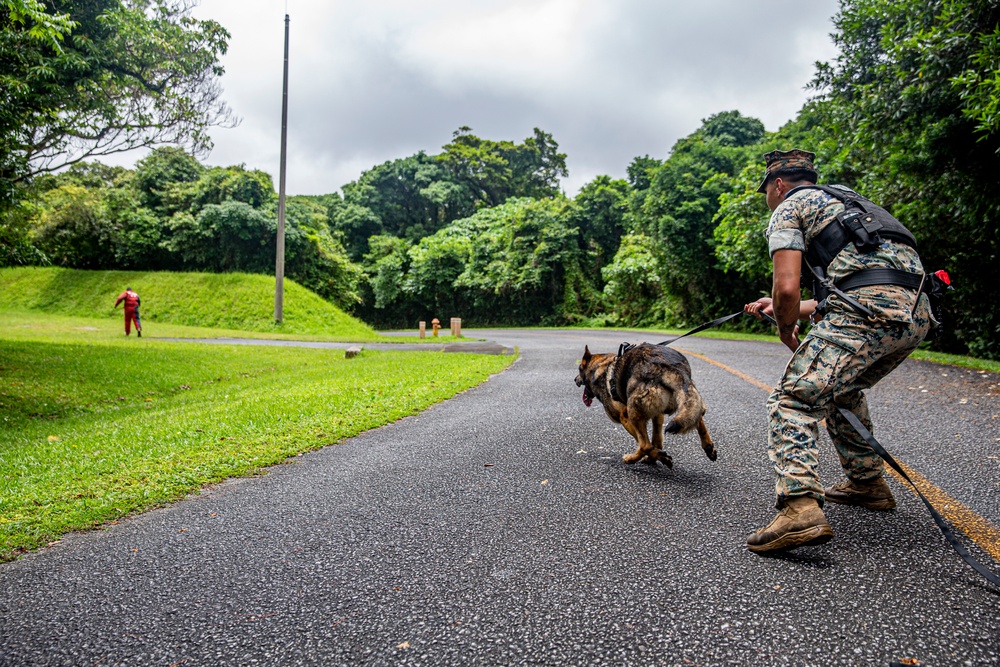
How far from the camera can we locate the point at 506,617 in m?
2.18

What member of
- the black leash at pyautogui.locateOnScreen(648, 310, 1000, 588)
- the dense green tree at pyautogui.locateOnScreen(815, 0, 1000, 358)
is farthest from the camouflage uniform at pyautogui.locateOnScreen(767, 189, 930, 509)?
the dense green tree at pyautogui.locateOnScreen(815, 0, 1000, 358)

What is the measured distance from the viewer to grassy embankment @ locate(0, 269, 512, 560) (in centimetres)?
406

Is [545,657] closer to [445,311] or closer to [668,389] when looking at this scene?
[668,389]

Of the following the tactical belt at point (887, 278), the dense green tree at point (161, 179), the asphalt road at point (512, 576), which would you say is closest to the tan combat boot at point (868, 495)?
the asphalt road at point (512, 576)

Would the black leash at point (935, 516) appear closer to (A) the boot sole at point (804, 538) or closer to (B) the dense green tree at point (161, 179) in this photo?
(A) the boot sole at point (804, 538)

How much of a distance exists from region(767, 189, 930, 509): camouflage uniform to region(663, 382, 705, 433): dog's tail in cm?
64

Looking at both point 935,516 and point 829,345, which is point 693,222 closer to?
point 829,345

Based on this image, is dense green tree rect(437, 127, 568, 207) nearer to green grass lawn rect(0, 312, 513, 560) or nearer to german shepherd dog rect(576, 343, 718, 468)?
green grass lawn rect(0, 312, 513, 560)

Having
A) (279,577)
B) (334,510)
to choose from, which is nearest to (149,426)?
(334,510)

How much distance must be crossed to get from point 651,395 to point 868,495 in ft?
4.30

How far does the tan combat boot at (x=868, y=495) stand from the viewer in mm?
3170

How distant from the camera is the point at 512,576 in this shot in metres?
2.50

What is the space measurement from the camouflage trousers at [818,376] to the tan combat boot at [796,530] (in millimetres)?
47

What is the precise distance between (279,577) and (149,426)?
524 cm
